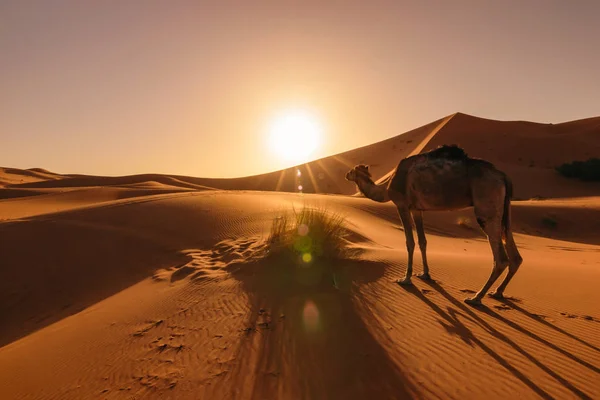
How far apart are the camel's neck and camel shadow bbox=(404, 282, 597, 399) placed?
250cm

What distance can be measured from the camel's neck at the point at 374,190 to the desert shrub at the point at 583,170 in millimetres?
33339

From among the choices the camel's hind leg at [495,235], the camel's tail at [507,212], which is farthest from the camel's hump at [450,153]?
the camel's hind leg at [495,235]

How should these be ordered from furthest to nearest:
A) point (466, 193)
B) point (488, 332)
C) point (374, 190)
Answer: point (374, 190) → point (466, 193) → point (488, 332)

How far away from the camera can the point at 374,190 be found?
8609 millimetres

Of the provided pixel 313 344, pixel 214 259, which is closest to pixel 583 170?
pixel 214 259

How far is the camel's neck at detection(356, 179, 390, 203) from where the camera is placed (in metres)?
8.40

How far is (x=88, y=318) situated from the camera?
628 cm

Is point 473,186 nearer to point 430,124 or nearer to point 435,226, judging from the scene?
point 435,226

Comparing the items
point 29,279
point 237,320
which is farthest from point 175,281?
point 29,279

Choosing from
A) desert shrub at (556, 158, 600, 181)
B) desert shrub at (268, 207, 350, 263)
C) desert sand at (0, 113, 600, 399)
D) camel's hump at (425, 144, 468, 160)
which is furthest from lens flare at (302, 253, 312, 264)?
desert shrub at (556, 158, 600, 181)

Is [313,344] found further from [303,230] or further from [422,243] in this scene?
[422,243]

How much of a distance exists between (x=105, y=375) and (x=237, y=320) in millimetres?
1707

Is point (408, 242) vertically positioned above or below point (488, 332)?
above

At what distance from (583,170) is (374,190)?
3369 centimetres
